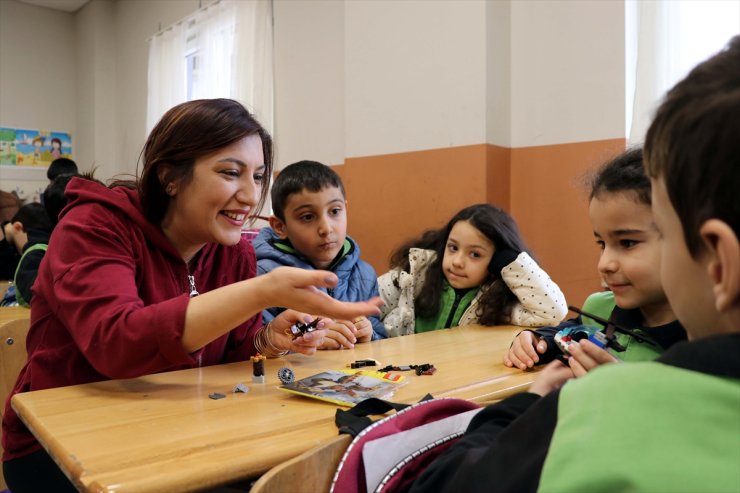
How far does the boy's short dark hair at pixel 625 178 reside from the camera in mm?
1374

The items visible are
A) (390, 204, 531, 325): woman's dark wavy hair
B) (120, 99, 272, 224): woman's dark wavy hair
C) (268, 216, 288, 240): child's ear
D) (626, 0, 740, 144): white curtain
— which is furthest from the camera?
(626, 0, 740, 144): white curtain

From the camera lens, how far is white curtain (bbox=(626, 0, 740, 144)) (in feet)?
7.99

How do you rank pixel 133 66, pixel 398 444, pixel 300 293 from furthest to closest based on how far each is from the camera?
1. pixel 133 66
2. pixel 300 293
3. pixel 398 444

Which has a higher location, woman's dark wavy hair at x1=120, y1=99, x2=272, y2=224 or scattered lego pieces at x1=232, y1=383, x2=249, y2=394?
woman's dark wavy hair at x1=120, y1=99, x2=272, y2=224

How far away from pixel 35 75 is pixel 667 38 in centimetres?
659

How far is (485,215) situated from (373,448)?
1.57m

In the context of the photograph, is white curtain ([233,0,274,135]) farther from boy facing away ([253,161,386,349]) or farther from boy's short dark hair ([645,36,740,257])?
boy's short dark hair ([645,36,740,257])

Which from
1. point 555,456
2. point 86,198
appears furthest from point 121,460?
point 86,198

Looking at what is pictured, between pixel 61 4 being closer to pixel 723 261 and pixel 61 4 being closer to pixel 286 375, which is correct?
pixel 286 375

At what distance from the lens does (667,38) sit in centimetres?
252

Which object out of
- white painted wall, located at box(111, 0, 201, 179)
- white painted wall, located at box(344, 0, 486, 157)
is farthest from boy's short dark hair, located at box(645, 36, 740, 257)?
white painted wall, located at box(111, 0, 201, 179)

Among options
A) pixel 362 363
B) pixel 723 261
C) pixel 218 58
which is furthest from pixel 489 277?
pixel 218 58

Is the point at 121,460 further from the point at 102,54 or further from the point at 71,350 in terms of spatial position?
the point at 102,54

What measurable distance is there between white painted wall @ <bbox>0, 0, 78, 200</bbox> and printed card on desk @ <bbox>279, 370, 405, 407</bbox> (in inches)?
260
